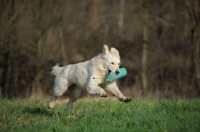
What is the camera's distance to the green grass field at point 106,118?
282 inches

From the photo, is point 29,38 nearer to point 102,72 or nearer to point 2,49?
point 2,49

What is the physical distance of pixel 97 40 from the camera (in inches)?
910

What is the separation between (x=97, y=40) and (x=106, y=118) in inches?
605

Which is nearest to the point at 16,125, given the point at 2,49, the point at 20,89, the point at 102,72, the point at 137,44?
the point at 102,72

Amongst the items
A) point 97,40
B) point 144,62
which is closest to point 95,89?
point 144,62

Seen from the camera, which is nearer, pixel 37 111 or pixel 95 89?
pixel 95 89

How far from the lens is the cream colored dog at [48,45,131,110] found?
879 cm

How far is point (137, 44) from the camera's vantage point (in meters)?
24.8

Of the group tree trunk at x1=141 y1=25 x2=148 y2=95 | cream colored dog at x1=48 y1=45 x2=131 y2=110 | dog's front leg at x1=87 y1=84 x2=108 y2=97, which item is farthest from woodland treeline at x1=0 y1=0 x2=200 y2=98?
dog's front leg at x1=87 y1=84 x2=108 y2=97

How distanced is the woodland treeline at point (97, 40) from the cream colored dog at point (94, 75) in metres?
10.0

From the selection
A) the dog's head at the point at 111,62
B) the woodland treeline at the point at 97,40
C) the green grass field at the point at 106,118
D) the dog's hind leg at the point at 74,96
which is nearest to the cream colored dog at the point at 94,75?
the dog's head at the point at 111,62

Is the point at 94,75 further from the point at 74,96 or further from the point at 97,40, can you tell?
the point at 97,40

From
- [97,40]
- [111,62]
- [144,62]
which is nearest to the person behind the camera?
[111,62]

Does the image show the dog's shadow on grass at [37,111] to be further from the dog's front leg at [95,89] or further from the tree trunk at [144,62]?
the tree trunk at [144,62]
